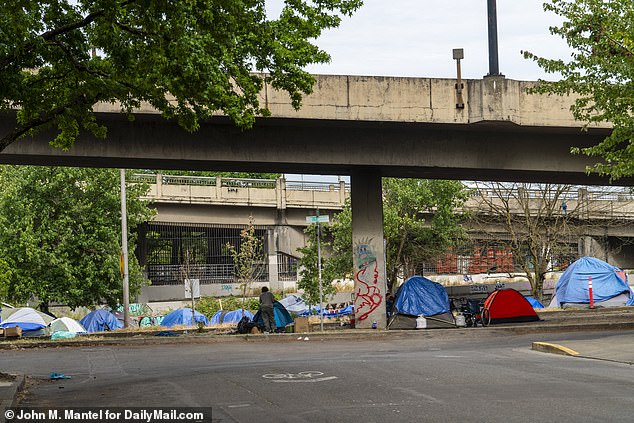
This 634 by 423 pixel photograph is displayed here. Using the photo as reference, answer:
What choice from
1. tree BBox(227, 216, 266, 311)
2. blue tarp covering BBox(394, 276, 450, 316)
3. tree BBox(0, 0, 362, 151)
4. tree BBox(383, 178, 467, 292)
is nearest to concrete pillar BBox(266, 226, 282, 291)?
tree BBox(227, 216, 266, 311)

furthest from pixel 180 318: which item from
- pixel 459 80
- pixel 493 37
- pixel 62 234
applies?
pixel 493 37

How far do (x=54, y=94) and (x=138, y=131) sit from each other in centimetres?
979

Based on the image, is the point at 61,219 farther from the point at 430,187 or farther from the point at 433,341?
the point at 433,341

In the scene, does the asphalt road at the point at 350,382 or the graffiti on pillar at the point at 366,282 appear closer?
the asphalt road at the point at 350,382

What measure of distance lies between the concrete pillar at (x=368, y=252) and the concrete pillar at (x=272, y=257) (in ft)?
88.6

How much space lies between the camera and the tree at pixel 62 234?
39969 mm

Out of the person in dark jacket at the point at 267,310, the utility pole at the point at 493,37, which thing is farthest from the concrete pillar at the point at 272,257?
the utility pole at the point at 493,37

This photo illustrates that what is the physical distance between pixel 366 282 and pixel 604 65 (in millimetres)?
10000

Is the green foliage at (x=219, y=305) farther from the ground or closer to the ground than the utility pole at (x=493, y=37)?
closer to the ground

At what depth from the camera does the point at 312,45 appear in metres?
15.1

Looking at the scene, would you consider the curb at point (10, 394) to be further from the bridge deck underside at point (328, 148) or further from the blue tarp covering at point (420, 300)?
the blue tarp covering at point (420, 300)

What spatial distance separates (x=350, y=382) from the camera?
1281 cm

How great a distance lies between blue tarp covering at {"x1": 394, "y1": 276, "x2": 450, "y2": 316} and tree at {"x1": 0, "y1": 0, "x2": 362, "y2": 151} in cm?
1311

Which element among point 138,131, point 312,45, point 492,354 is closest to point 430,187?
point 138,131
